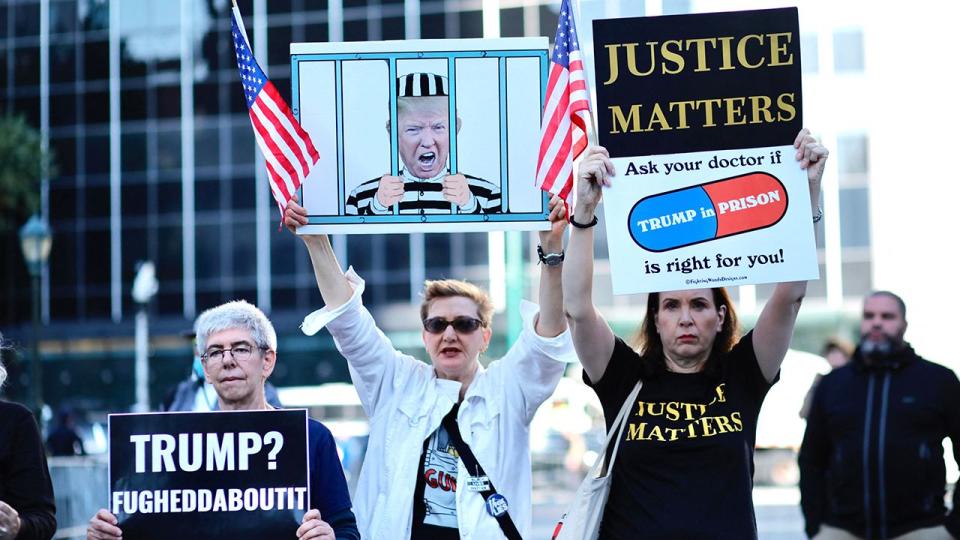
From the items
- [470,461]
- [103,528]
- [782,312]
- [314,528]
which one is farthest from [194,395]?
[782,312]

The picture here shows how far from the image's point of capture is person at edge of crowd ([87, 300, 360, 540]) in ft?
16.8

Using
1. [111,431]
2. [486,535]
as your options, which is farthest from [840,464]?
[111,431]

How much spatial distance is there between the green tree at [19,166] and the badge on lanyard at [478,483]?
41512 mm

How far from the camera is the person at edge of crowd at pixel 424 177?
19.9ft

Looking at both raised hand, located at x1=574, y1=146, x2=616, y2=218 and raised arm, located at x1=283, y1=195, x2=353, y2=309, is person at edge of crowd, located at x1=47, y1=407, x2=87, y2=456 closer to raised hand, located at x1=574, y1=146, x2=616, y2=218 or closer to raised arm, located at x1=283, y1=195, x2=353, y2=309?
raised arm, located at x1=283, y1=195, x2=353, y2=309

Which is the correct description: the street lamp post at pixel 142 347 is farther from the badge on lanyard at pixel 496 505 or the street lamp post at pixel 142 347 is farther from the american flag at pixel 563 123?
the badge on lanyard at pixel 496 505

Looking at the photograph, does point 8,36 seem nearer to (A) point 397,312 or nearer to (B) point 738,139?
(A) point 397,312

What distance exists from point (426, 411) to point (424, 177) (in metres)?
0.97

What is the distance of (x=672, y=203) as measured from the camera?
522cm

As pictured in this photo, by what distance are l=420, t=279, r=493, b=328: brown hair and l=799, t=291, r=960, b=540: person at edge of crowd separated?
2.74m

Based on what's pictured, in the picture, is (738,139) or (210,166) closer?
(738,139)

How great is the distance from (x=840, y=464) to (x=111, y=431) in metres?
4.44

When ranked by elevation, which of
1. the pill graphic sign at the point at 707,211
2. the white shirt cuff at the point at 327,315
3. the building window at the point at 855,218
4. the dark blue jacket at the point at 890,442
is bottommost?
the dark blue jacket at the point at 890,442

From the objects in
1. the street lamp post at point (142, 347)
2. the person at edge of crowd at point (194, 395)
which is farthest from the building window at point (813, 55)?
the person at edge of crowd at point (194, 395)
